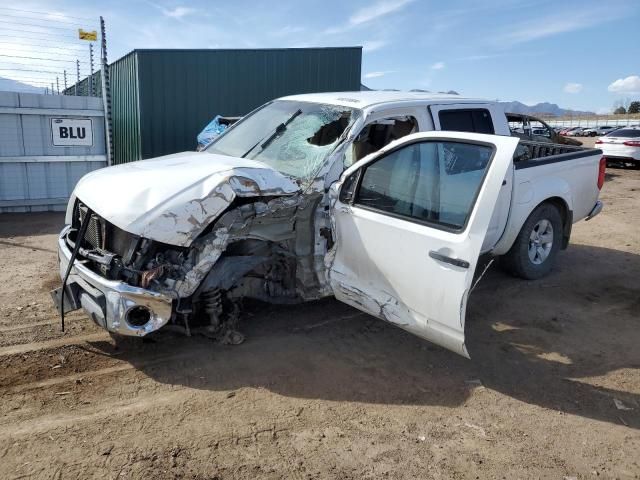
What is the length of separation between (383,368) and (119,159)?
32.3 ft

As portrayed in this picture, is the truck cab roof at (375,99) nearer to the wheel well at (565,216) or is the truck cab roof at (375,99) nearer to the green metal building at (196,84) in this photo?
the wheel well at (565,216)

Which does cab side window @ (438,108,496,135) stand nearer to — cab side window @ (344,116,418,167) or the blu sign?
cab side window @ (344,116,418,167)

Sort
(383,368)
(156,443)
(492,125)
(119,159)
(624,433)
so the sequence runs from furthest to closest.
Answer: (119,159) → (492,125) → (383,368) → (624,433) → (156,443)

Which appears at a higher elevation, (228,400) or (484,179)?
(484,179)

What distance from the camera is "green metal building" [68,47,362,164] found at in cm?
1063

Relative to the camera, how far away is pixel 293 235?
4070 millimetres

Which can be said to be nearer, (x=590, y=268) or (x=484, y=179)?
(x=484, y=179)

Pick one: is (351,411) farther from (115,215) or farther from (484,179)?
(115,215)

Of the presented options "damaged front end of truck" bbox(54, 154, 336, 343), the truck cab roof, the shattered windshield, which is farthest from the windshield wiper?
"damaged front end of truck" bbox(54, 154, 336, 343)

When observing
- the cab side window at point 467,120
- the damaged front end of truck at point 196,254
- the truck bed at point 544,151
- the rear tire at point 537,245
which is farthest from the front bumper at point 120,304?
the truck bed at point 544,151

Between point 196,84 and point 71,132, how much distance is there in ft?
10.0

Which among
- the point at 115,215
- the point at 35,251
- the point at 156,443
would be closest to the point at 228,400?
the point at 156,443

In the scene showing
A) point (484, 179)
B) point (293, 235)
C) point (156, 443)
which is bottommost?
point (156, 443)

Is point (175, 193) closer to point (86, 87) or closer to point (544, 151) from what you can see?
point (544, 151)
